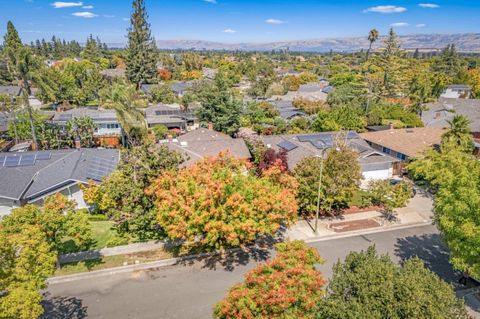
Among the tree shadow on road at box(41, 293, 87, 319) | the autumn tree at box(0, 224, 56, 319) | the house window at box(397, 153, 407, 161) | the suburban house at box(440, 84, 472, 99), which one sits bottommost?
the tree shadow on road at box(41, 293, 87, 319)

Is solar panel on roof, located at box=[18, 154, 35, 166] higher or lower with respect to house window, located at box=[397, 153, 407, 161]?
higher

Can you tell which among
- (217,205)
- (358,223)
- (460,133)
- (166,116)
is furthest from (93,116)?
(460,133)

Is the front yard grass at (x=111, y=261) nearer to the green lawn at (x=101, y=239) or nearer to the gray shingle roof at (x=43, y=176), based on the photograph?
the green lawn at (x=101, y=239)

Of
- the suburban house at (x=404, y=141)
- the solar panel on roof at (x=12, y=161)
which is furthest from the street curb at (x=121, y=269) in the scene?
the suburban house at (x=404, y=141)

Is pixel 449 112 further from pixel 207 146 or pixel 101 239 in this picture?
pixel 101 239

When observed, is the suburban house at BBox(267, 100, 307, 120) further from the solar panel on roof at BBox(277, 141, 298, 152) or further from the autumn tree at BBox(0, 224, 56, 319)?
the autumn tree at BBox(0, 224, 56, 319)

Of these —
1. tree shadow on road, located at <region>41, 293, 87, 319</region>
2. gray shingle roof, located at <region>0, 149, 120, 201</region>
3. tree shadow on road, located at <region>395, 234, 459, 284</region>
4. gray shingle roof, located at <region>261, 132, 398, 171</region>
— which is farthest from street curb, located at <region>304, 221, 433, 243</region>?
gray shingle roof, located at <region>0, 149, 120, 201</region>

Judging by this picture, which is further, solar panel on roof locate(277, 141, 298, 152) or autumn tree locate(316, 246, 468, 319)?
solar panel on roof locate(277, 141, 298, 152)

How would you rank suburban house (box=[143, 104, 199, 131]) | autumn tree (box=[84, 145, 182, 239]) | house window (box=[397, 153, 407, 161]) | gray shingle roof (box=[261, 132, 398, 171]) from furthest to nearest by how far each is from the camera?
suburban house (box=[143, 104, 199, 131]), house window (box=[397, 153, 407, 161]), gray shingle roof (box=[261, 132, 398, 171]), autumn tree (box=[84, 145, 182, 239])
